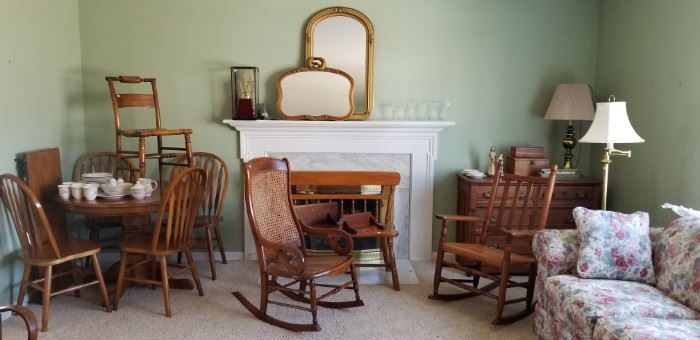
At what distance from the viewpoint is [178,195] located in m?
3.14

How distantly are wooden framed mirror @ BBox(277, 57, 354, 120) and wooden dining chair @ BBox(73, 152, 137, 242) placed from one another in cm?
125

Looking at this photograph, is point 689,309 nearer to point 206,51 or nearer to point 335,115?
point 335,115

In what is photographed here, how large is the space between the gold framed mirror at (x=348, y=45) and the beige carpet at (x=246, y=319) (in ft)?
5.16

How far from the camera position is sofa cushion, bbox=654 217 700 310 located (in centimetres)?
244

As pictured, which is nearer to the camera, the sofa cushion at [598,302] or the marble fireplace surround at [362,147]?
the sofa cushion at [598,302]

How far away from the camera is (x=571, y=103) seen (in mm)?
3971

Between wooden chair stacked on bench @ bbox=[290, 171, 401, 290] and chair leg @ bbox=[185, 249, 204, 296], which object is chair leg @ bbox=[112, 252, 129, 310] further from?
wooden chair stacked on bench @ bbox=[290, 171, 401, 290]

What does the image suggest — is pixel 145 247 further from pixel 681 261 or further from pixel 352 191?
pixel 681 261

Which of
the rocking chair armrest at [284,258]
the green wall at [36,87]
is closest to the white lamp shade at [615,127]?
the rocking chair armrest at [284,258]

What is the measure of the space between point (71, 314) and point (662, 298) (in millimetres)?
3264

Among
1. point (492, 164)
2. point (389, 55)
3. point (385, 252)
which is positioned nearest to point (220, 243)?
point (385, 252)

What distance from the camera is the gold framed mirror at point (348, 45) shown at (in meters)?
4.17

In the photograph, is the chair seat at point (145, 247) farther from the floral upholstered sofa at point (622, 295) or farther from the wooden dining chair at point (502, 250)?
the floral upholstered sofa at point (622, 295)

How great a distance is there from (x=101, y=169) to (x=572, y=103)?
3.64 metres
